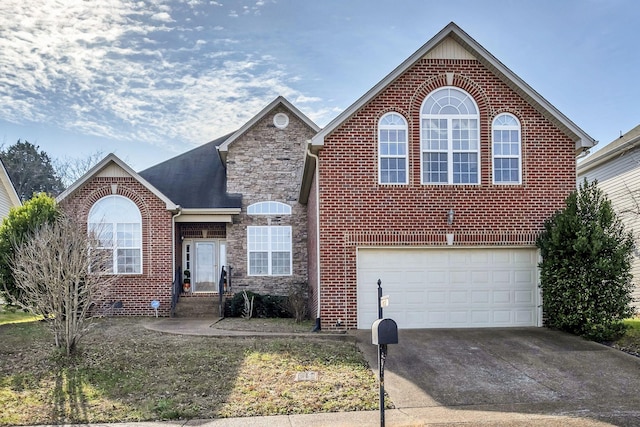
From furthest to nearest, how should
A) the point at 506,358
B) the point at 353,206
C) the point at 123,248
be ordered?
the point at 123,248, the point at 353,206, the point at 506,358

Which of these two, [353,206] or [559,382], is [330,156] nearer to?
[353,206]

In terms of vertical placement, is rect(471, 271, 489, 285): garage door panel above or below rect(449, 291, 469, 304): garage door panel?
above

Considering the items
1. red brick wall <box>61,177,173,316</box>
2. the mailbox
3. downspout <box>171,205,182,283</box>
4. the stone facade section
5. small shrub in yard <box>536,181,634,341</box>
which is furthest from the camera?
the stone facade section

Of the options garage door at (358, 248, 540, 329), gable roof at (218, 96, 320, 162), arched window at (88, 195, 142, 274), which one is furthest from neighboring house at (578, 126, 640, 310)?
arched window at (88, 195, 142, 274)

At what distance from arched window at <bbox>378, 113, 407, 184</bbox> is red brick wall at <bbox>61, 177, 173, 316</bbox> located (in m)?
7.78

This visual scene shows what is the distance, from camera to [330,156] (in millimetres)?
12672

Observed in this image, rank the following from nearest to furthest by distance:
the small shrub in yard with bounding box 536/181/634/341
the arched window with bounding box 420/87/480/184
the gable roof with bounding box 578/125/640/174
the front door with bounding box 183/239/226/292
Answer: the small shrub in yard with bounding box 536/181/634/341 < the arched window with bounding box 420/87/480/184 < the gable roof with bounding box 578/125/640/174 < the front door with bounding box 183/239/226/292

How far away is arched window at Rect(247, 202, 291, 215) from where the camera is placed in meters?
18.7

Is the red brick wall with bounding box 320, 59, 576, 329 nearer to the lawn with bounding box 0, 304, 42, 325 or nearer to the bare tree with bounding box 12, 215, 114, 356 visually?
the bare tree with bounding box 12, 215, 114, 356

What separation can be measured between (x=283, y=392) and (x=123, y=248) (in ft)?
34.8

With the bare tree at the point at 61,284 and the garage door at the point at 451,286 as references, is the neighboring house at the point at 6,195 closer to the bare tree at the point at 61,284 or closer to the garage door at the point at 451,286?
the bare tree at the point at 61,284

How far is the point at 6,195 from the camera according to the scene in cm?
2084

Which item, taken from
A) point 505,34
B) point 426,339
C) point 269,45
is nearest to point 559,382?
point 426,339

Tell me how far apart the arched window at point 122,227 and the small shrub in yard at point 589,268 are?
11893mm
